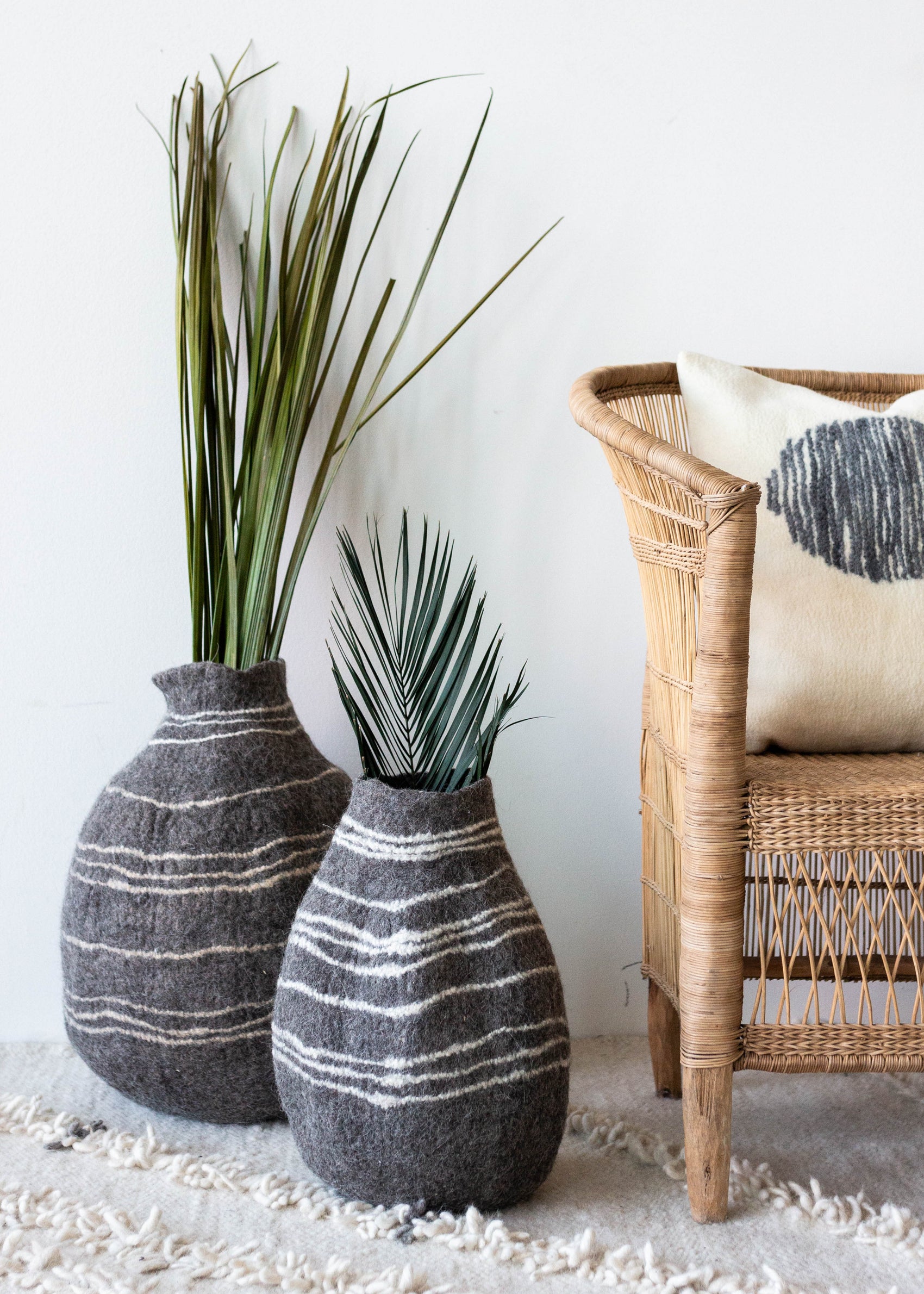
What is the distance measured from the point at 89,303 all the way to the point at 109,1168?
38.0 inches

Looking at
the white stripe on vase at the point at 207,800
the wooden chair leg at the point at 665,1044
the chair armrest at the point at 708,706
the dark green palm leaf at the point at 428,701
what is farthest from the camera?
the wooden chair leg at the point at 665,1044

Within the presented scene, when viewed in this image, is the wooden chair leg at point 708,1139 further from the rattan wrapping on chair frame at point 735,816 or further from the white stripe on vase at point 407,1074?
the white stripe on vase at point 407,1074

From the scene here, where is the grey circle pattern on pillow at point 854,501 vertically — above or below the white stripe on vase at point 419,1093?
above

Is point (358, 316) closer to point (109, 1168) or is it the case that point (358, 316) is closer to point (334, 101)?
point (334, 101)

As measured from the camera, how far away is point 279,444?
3.80ft

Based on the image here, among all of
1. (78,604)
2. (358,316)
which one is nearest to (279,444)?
(358,316)

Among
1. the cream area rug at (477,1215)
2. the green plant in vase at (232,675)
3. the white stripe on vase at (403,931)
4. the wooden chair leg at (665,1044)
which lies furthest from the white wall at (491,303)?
the white stripe on vase at (403,931)

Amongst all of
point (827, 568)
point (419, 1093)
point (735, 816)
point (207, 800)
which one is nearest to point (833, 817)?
point (735, 816)

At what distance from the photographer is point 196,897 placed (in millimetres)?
1052

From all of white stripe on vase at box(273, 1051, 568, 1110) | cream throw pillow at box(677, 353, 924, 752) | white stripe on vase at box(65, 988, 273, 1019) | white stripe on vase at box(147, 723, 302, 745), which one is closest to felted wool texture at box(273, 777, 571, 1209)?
white stripe on vase at box(273, 1051, 568, 1110)

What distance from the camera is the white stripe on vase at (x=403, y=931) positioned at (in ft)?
2.94

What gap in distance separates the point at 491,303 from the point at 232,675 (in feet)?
1.90

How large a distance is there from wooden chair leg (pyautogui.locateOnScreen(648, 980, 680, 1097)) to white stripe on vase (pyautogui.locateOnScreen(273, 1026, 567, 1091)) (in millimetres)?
307

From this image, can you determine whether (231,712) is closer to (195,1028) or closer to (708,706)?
(195,1028)
